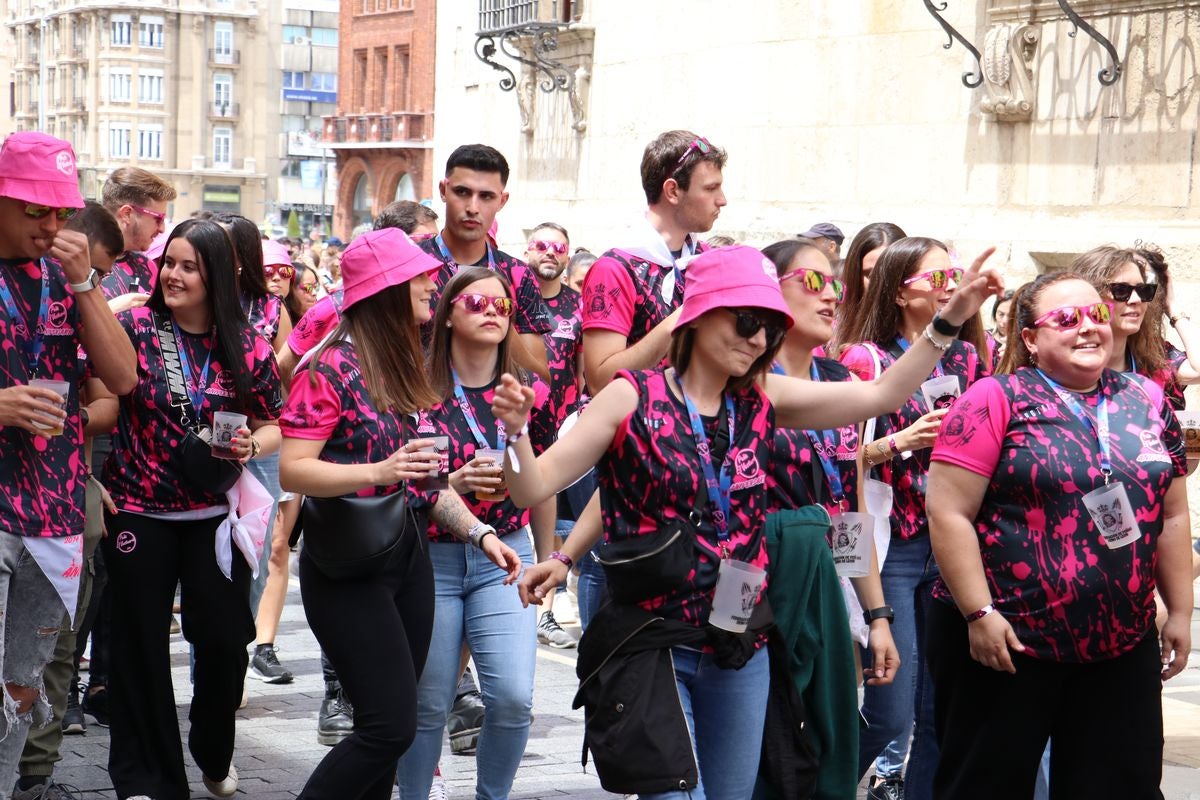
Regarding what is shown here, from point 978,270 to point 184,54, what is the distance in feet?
393

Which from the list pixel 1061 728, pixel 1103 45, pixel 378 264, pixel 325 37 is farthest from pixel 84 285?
pixel 325 37

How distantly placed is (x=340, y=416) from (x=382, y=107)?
192ft

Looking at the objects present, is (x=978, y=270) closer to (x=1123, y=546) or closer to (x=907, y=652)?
(x=1123, y=546)

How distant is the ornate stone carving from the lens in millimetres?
12234

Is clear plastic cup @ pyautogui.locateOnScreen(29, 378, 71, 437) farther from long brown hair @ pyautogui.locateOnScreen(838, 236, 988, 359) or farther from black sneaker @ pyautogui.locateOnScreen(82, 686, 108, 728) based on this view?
long brown hair @ pyautogui.locateOnScreen(838, 236, 988, 359)

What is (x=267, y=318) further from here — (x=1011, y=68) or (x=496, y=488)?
(x=1011, y=68)

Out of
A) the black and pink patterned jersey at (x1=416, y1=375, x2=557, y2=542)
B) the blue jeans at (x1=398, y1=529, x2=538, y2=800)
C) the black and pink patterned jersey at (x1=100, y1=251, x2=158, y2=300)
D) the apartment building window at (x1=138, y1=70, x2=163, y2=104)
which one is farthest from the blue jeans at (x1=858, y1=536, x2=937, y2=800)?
the apartment building window at (x1=138, y1=70, x2=163, y2=104)

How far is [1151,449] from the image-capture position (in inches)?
181

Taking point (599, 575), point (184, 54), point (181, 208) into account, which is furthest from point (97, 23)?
point (599, 575)

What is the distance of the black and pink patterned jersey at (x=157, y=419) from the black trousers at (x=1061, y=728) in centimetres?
252

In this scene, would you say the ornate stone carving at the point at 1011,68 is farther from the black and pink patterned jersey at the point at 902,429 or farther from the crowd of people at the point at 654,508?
the black and pink patterned jersey at the point at 902,429

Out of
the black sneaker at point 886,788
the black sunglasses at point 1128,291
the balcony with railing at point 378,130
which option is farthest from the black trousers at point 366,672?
the balcony with railing at point 378,130

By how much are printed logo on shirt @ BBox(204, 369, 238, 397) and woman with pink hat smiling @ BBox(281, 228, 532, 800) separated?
0.83 metres

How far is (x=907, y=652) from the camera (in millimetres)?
5672
